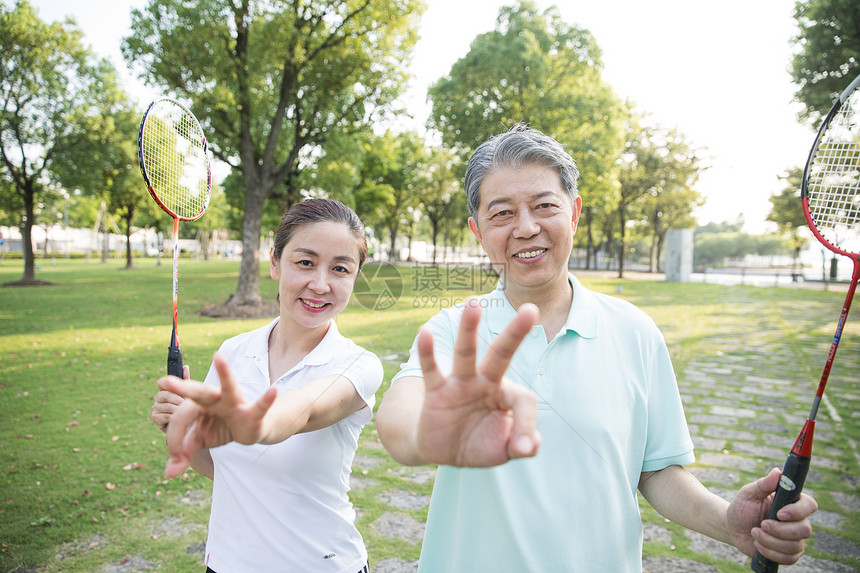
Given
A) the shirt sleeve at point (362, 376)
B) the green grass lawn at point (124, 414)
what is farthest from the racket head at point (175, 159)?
the shirt sleeve at point (362, 376)

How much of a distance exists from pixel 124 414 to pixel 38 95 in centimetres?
2117

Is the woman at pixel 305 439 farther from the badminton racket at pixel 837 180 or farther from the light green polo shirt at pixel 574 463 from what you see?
the badminton racket at pixel 837 180

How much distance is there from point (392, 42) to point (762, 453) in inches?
547

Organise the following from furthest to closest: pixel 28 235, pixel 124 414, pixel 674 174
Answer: pixel 674 174 < pixel 28 235 < pixel 124 414

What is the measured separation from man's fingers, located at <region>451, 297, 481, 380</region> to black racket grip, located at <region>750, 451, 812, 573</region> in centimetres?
102

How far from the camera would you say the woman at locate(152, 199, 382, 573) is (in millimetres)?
1714

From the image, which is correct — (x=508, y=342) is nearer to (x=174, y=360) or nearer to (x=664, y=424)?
(x=664, y=424)

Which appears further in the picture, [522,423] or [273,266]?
[273,266]

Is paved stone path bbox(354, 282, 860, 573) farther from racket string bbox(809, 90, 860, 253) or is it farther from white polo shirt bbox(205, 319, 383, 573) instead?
racket string bbox(809, 90, 860, 253)

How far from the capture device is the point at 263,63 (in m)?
13.2

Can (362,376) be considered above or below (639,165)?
below

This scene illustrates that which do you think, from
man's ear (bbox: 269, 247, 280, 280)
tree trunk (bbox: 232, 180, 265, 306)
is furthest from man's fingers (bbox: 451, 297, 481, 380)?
tree trunk (bbox: 232, 180, 265, 306)

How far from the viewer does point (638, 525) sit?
5.09 feet

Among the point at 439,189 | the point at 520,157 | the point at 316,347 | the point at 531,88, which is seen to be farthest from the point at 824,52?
the point at 439,189
